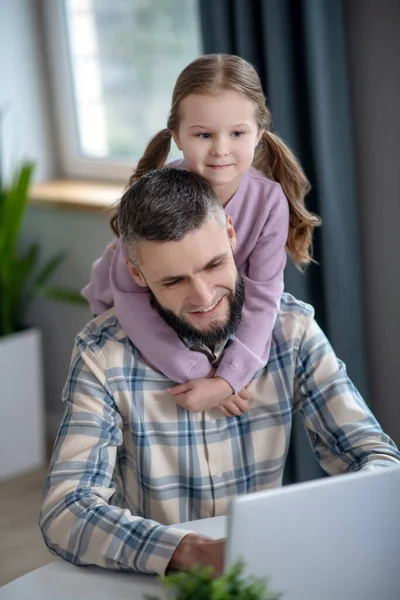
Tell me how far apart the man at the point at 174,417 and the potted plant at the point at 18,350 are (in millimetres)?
1653

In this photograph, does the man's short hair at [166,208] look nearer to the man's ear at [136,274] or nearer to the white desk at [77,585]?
the man's ear at [136,274]

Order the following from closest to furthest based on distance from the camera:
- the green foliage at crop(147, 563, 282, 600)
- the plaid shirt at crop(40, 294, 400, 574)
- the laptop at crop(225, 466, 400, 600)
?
the green foliage at crop(147, 563, 282, 600)
the laptop at crop(225, 466, 400, 600)
the plaid shirt at crop(40, 294, 400, 574)

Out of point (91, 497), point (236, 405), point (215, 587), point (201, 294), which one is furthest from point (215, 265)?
point (215, 587)

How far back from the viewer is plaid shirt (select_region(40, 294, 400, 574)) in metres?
1.57

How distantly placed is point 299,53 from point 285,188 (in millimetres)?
842

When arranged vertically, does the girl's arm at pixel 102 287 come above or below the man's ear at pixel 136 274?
below

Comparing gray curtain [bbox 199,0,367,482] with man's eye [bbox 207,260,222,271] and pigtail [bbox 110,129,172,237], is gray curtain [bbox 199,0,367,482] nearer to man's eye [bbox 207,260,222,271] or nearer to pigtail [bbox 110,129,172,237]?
pigtail [bbox 110,129,172,237]

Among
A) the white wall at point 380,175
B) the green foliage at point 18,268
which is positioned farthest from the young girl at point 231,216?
the green foliage at point 18,268

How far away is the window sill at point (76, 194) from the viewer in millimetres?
3359

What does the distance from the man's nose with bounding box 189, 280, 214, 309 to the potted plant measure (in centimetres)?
184

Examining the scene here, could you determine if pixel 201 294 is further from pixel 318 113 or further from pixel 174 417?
pixel 318 113

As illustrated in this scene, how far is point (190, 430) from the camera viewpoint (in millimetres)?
1688

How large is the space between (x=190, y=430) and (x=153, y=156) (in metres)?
0.54

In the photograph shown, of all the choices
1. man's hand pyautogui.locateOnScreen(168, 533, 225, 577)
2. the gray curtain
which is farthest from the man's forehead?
the gray curtain
